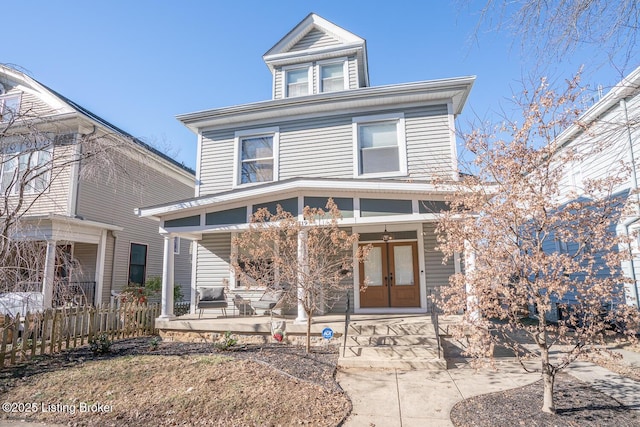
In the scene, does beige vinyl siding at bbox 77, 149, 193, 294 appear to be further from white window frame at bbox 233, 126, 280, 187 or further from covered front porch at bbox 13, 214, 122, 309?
white window frame at bbox 233, 126, 280, 187

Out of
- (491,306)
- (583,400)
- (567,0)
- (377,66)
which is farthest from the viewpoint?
(377,66)

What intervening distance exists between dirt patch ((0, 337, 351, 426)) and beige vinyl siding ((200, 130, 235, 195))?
5324 millimetres

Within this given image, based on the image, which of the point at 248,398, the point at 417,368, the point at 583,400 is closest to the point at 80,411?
the point at 248,398

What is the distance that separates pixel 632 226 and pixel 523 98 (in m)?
6.61

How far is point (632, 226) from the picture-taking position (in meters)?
8.59

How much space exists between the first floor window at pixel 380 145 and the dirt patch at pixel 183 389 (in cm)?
523

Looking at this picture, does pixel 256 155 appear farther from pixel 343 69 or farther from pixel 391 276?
pixel 391 276

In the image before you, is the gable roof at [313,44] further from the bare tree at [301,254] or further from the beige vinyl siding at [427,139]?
the bare tree at [301,254]

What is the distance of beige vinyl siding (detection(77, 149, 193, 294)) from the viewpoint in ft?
39.3

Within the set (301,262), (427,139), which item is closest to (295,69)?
(427,139)

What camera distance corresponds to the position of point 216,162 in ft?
36.2

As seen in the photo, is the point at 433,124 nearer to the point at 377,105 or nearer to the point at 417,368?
the point at 377,105

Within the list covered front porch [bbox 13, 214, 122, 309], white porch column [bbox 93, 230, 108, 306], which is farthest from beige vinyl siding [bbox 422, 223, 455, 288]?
white porch column [bbox 93, 230, 108, 306]

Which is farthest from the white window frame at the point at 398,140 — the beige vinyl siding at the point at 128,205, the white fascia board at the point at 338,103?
the beige vinyl siding at the point at 128,205
